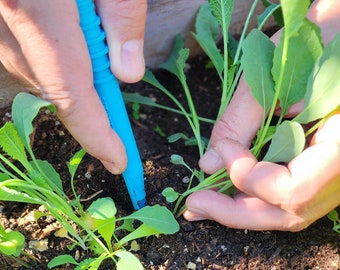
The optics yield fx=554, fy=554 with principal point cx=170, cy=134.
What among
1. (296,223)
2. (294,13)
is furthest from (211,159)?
(294,13)

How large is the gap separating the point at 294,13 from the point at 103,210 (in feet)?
1.37

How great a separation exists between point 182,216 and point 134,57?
0.30m

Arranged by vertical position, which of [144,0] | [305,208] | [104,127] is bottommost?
[305,208]

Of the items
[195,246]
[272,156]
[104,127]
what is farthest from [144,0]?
[195,246]

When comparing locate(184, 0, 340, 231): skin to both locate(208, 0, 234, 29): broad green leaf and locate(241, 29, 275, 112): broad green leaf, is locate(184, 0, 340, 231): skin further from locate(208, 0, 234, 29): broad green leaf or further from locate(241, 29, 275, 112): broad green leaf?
locate(208, 0, 234, 29): broad green leaf

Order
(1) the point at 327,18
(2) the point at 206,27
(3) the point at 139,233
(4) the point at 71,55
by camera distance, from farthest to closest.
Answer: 1. (2) the point at 206,27
2. (1) the point at 327,18
3. (3) the point at 139,233
4. (4) the point at 71,55

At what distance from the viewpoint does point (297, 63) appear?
90cm

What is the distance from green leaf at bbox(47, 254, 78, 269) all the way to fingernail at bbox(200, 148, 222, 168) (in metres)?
0.28

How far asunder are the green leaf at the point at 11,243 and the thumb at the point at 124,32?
296mm

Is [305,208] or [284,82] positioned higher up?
[284,82]

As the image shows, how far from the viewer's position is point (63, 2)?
30.4 inches

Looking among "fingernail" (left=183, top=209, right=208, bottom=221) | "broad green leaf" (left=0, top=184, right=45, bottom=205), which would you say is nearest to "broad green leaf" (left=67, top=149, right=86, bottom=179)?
"broad green leaf" (left=0, top=184, right=45, bottom=205)

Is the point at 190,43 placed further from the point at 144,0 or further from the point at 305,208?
the point at 305,208

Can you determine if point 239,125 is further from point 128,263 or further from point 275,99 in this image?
point 128,263
